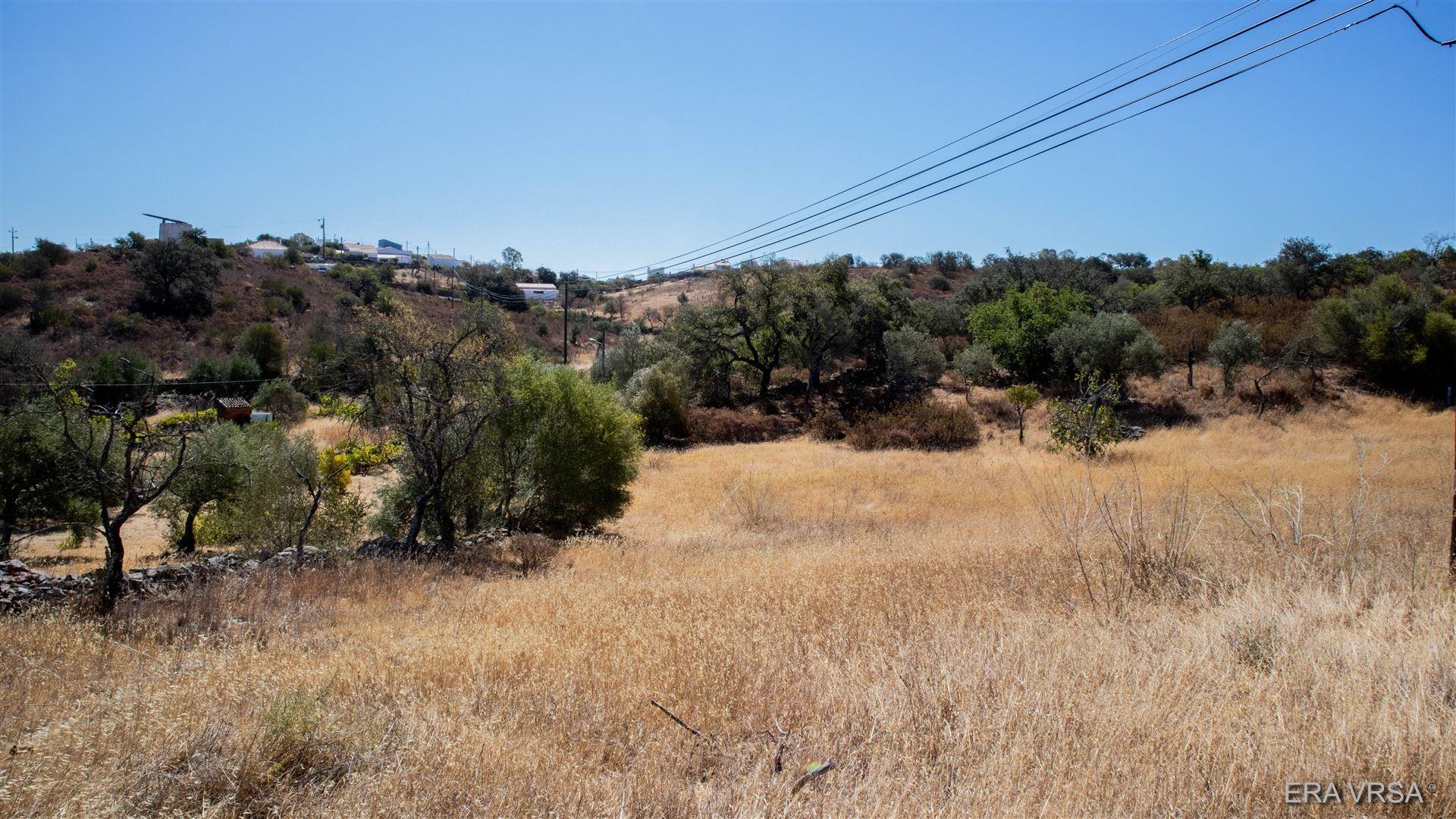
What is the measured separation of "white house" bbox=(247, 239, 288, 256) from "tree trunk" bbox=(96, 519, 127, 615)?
8212 centimetres

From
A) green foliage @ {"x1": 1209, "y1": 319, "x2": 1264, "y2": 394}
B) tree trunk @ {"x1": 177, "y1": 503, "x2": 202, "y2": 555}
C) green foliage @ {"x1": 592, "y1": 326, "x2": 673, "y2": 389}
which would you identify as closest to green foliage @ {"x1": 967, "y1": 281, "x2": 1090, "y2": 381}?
green foliage @ {"x1": 1209, "y1": 319, "x2": 1264, "y2": 394}

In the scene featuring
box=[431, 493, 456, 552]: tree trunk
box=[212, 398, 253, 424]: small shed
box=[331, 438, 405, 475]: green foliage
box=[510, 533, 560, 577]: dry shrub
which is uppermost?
box=[212, 398, 253, 424]: small shed

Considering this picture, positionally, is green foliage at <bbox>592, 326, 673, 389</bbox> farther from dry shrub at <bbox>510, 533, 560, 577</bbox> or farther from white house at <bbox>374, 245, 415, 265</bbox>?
white house at <bbox>374, 245, 415, 265</bbox>

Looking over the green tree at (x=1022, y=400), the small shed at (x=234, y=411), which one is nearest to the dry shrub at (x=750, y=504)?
the green tree at (x=1022, y=400)

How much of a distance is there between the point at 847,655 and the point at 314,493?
12.0m

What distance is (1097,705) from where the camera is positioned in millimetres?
3838

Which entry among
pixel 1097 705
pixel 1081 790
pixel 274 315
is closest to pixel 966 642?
pixel 1097 705

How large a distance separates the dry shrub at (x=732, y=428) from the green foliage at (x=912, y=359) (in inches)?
283

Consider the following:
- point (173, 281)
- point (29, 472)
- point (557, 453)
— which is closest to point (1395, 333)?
point (557, 453)

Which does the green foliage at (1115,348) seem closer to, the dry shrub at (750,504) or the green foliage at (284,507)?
the dry shrub at (750,504)

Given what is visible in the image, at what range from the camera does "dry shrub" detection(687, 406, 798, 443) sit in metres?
36.2

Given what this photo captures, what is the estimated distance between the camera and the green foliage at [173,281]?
52688mm

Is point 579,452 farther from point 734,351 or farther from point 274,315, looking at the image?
point 274,315

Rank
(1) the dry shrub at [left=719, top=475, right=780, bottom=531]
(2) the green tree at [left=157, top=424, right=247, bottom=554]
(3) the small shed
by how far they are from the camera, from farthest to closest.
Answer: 1. (3) the small shed
2. (1) the dry shrub at [left=719, top=475, right=780, bottom=531]
3. (2) the green tree at [left=157, top=424, right=247, bottom=554]
